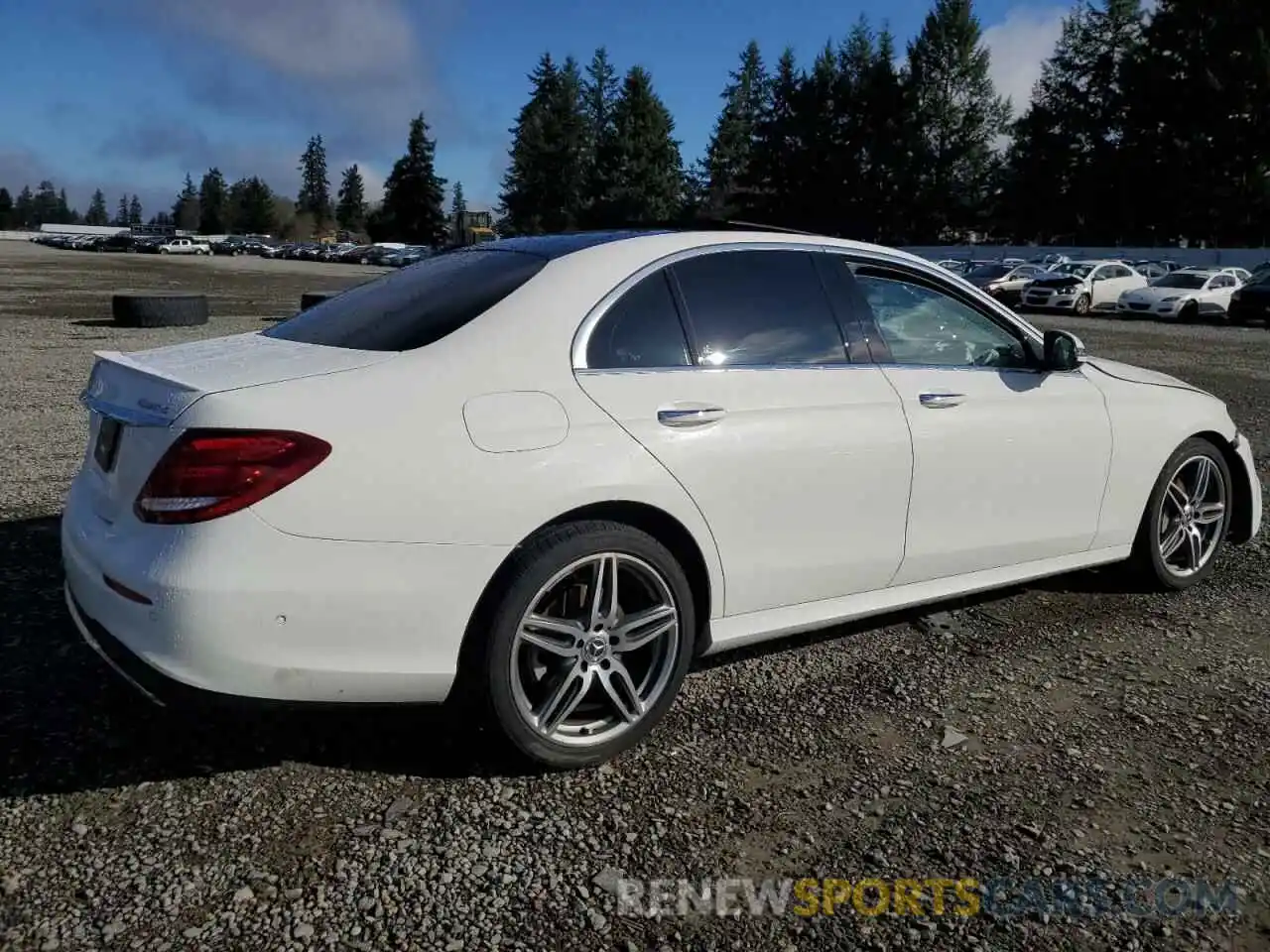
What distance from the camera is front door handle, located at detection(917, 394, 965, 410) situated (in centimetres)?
380

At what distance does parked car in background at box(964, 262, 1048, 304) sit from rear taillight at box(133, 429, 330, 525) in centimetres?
3202

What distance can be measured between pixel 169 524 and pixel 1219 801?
2.97 meters

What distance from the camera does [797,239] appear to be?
3842 millimetres

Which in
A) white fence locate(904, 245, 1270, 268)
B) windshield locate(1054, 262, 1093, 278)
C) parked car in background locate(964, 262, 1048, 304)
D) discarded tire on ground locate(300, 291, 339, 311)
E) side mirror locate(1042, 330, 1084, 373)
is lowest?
discarded tire on ground locate(300, 291, 339, 311)

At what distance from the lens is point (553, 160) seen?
91938 millimetres

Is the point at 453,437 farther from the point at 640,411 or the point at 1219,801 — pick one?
the point at 1219,801

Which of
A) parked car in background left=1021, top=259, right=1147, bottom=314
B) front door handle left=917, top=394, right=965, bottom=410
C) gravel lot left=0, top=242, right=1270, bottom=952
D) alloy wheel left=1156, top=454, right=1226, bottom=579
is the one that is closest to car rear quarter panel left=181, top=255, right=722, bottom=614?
gravel lot left=0, top=242, right=1270, bottom=952

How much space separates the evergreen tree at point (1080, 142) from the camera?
64.7 m

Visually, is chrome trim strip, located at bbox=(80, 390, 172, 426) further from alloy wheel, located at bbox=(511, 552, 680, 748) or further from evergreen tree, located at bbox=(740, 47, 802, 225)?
evergreen tree, located at bbox=(740, 47, 802, 225)

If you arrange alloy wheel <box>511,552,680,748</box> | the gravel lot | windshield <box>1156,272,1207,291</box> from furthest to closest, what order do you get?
windshield <box>1156,272,1207,291</box>
alloy wheel <box>511,552,680,748</box>
the gravel lot

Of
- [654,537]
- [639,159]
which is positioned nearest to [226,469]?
[654,537]

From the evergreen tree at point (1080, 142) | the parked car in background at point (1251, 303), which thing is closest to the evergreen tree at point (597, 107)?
the evergreen tree at point (1080, 142)

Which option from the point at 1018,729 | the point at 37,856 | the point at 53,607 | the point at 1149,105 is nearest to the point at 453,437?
the point at 37,856

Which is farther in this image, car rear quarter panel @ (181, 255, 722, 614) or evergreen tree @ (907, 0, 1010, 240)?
evergreen tree @ (907, 0, 1010, 240)
